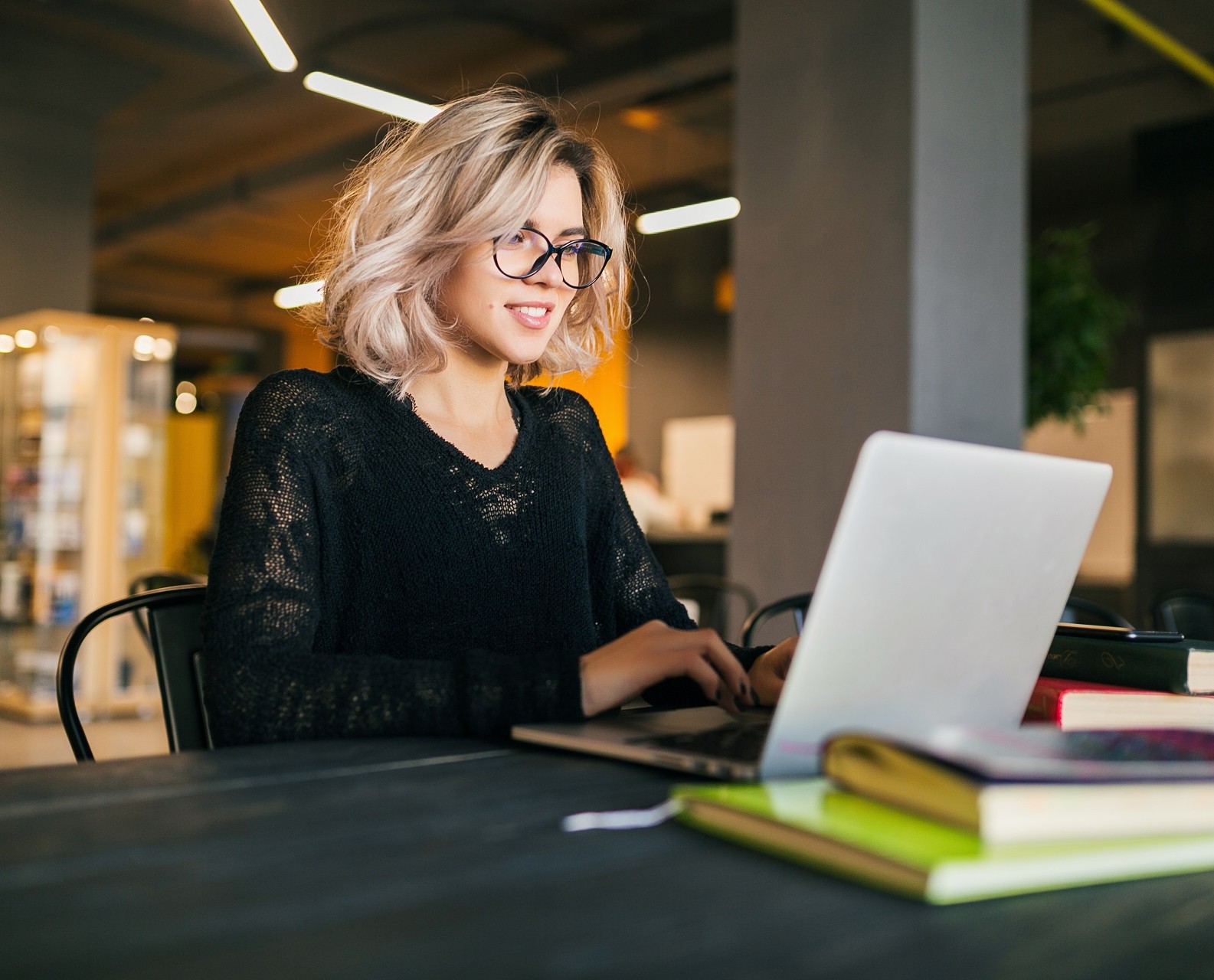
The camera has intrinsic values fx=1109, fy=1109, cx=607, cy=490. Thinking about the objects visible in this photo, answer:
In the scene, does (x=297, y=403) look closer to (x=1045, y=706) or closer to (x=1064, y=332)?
(x=1045, y=706)

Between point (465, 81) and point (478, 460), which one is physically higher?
point (465, 81)

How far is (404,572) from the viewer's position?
4.74 ft

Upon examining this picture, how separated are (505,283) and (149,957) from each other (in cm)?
114

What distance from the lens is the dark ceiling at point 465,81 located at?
18.7 ft

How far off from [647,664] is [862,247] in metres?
2.48

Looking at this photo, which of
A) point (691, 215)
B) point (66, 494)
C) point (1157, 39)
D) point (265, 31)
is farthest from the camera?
point (691, 215)

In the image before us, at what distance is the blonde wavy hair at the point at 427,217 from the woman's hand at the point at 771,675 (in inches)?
25.3

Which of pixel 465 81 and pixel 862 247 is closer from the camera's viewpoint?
pixel 862 247

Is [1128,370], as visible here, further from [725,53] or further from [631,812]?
[631,812]

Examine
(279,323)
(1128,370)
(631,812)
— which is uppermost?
(279,323)

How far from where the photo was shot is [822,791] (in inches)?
28.0

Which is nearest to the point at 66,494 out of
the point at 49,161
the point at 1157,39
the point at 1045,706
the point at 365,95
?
the point at 49,161

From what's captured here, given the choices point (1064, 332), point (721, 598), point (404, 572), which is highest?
point (1064, 332)

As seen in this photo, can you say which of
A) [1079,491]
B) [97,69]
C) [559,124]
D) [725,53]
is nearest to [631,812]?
[1079,491]
